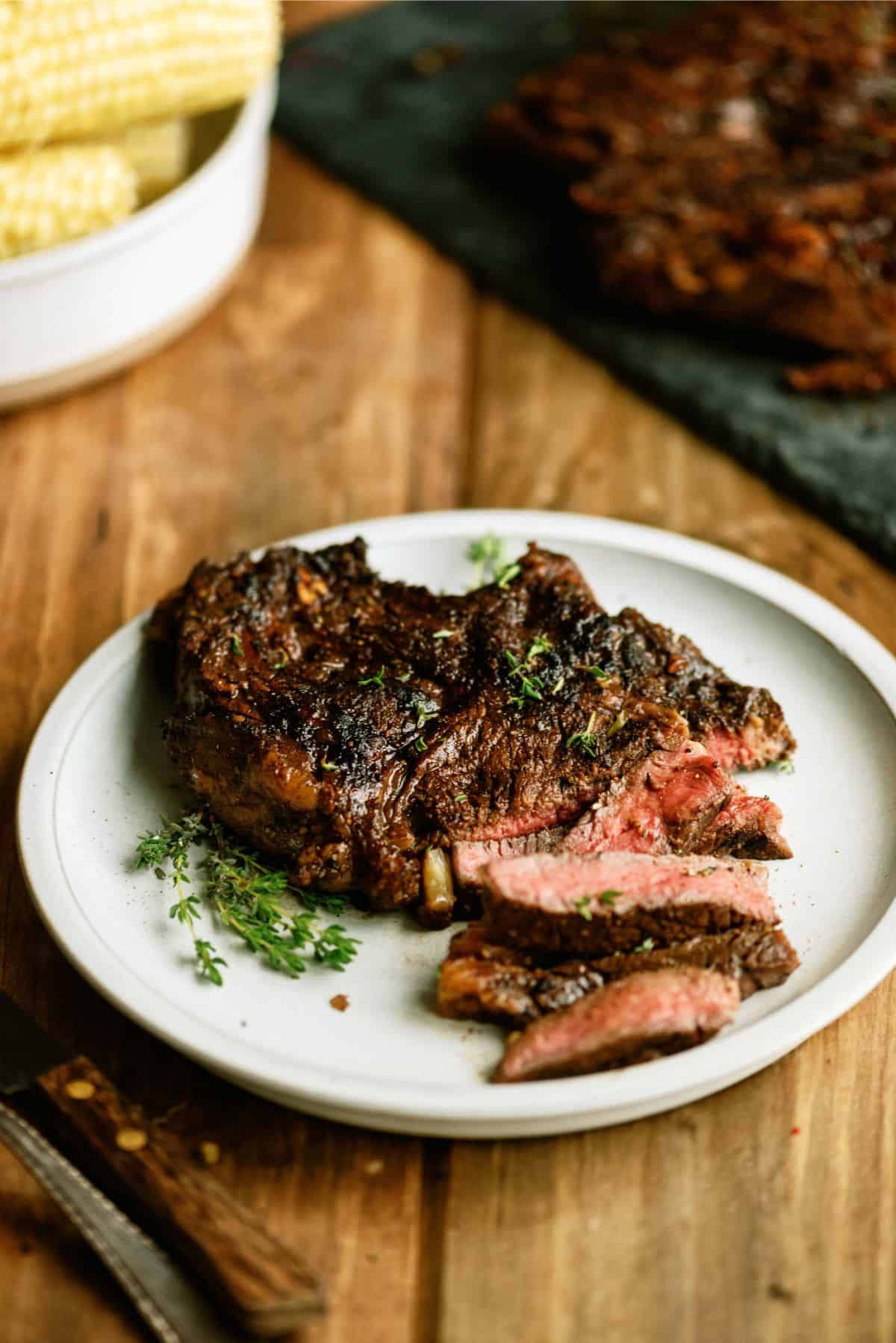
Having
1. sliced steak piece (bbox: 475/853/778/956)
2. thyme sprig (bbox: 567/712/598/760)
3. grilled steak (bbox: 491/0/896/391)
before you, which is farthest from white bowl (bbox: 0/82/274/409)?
sliced steak piece (bbox: 475/853/778/956)

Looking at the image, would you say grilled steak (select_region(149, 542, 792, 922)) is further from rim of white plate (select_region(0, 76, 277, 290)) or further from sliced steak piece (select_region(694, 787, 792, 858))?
rim of white plate (select_region(0, 76, 277, 290))

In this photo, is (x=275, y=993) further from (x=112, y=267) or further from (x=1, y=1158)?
(x=112, y=267)

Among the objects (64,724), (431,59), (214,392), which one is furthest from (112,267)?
(431,59)

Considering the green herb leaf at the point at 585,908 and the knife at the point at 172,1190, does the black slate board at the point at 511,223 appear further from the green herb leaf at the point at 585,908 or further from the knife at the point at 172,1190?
the knife at the point at 172,1190

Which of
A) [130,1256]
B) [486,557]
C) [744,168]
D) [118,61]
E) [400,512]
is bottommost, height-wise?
[400,512]

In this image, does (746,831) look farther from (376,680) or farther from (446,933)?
(376,680)

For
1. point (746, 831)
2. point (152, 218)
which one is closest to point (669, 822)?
point (746, 831)

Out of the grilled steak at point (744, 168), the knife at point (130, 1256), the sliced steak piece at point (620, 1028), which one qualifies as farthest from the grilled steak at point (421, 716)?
the grilled steak at point (744, 168)
